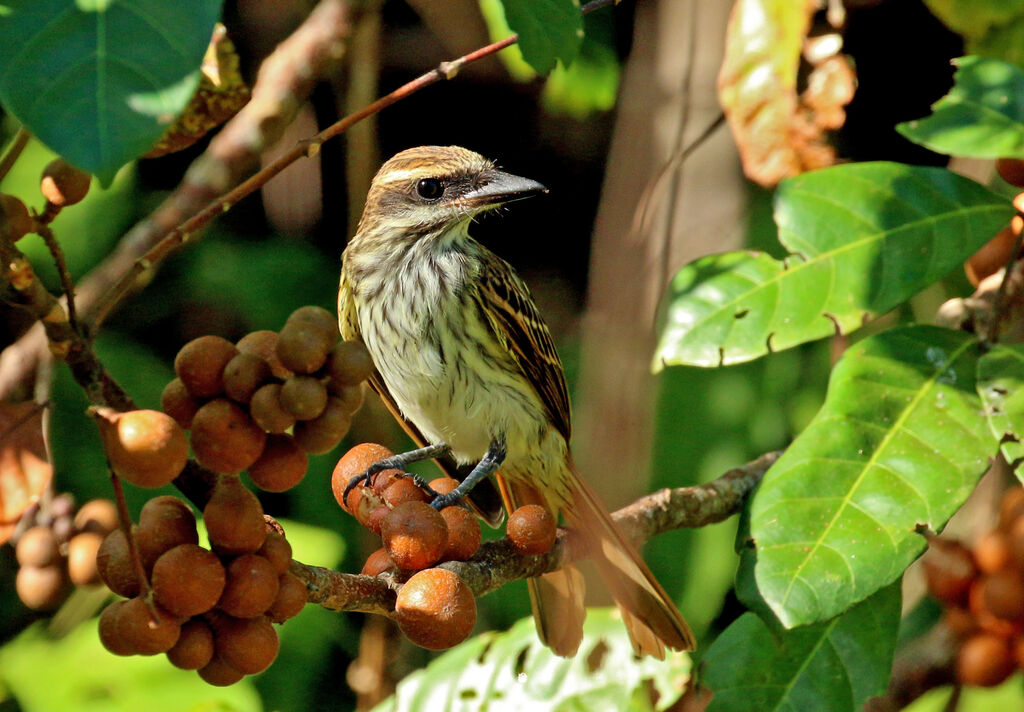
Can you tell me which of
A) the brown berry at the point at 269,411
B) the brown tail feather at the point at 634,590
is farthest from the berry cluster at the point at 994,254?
the brown berry at the point at 269,411

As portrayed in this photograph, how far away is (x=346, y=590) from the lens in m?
1.57

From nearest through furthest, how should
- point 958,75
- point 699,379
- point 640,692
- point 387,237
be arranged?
point 958,75 → point 640,692 → point 387,237 → point 699,379

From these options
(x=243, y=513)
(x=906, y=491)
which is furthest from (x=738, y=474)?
(x=243, y=513)

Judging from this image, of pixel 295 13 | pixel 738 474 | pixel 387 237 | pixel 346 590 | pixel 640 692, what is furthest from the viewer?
pixel 295 13

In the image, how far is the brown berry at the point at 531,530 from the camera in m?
1.84

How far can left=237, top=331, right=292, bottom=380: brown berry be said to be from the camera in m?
1.44

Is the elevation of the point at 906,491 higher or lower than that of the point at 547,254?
higher

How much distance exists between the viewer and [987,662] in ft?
7.90

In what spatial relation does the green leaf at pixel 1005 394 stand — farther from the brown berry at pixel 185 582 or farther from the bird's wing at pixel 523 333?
the brown berry at pixel 185 582

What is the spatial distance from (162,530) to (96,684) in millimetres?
2106

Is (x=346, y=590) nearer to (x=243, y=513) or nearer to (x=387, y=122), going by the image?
(x=243, y=513)

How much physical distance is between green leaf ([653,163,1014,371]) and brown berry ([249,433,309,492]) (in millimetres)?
978

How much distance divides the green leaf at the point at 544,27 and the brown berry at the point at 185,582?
0.92 m

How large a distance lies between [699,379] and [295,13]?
2.38 meters
